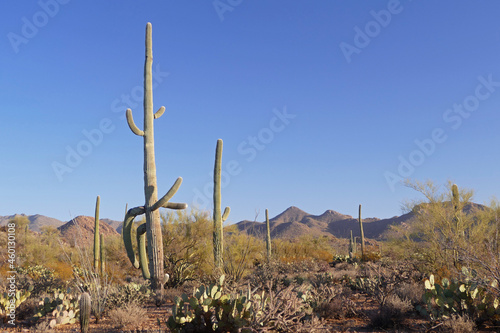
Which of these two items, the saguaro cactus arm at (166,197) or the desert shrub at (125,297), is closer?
the desert shrub at (125,297)

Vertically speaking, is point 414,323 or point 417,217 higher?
point 417,217

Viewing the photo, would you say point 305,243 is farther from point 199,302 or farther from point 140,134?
point 199,302

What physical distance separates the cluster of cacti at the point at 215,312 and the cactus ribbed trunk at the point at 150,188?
5447 mm

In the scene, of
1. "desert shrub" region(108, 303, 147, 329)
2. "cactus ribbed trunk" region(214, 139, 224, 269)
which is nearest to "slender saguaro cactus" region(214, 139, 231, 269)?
Answer: "cactus ribbed trunk" region(214, 139, 224, 269)

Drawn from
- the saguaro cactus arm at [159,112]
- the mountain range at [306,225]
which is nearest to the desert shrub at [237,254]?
the saguaro cactus arm at [159,112]

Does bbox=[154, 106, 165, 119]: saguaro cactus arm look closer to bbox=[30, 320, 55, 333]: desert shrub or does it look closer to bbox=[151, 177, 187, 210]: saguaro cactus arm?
bbox=[151, 177, 187, 210]: saguaro cactus arm

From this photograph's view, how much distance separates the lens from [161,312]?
8.65m

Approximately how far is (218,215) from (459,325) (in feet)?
29.4

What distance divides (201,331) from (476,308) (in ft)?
15.6

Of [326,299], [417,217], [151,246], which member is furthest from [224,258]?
[417,217]

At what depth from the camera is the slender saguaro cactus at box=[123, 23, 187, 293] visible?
35.8 ft

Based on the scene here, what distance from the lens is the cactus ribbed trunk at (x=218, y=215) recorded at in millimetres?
12666

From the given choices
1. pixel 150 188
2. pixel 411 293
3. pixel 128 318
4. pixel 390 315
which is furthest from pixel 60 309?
pixel 411 293

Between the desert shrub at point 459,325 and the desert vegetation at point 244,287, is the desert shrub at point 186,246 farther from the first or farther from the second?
the desert shrub at point 459,325
